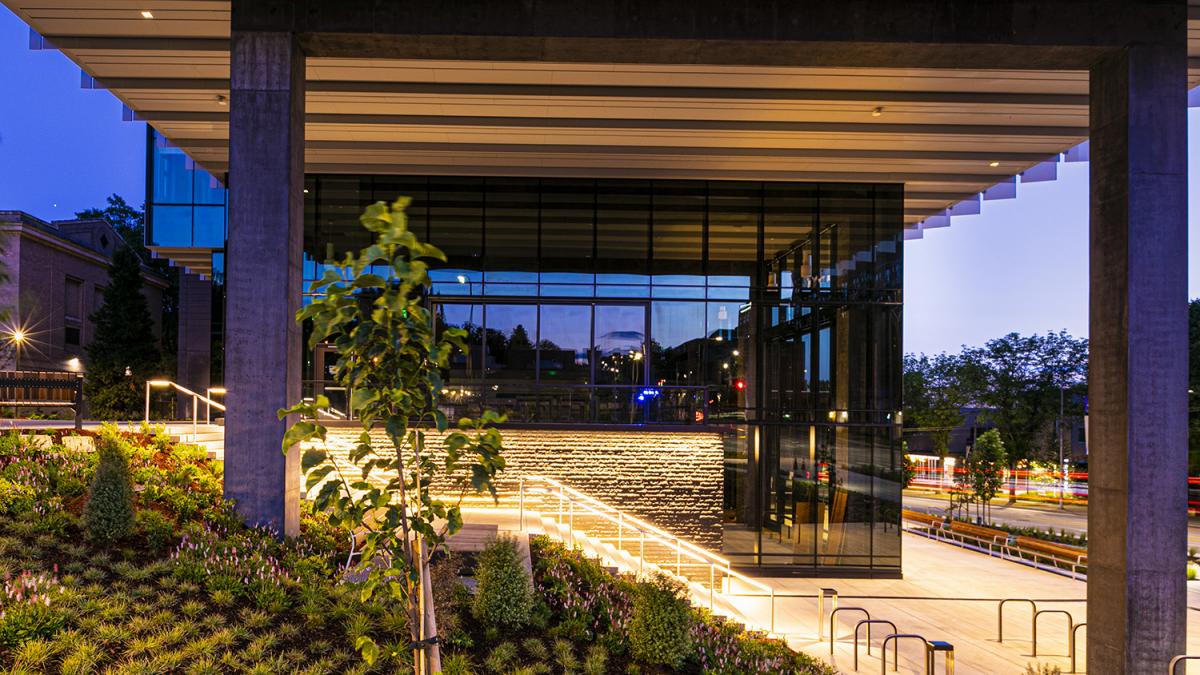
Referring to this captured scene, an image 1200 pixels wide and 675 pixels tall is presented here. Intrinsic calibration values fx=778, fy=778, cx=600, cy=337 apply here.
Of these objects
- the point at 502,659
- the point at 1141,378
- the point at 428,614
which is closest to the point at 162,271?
the point at 502,659

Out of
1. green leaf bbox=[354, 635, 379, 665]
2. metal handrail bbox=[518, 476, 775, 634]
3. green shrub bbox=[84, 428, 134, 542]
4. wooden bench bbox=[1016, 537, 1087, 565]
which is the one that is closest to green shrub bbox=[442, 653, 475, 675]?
green leaf bbox=[354, 635, 379, 665]

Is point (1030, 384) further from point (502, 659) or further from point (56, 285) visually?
point (56, 285)

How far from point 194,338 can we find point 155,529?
21.3 metres

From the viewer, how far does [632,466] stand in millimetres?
17188

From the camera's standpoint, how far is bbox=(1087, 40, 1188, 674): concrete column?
930 cm

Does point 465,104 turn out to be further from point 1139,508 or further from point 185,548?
point 1139,508

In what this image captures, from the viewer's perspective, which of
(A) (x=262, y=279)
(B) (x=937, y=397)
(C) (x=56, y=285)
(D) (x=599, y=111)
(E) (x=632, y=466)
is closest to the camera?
(A) (x=262, y=279)

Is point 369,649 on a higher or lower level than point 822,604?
higher

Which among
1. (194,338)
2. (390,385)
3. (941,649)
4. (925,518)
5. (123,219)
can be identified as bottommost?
(925,518)

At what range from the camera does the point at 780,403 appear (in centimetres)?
1842

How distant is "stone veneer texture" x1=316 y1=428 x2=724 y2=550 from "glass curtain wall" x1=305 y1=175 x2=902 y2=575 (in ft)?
3.68

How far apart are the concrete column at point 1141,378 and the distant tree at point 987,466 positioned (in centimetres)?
2365

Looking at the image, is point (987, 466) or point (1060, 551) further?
point (987, 466)

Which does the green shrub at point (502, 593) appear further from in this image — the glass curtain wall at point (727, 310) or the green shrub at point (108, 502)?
the glass curtain wall at point (727, 310)
